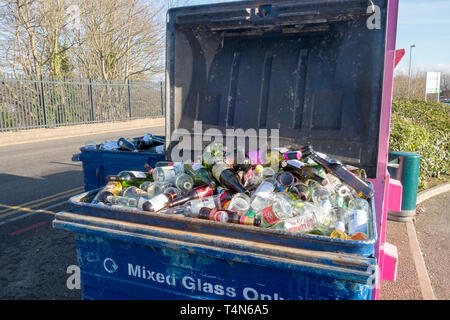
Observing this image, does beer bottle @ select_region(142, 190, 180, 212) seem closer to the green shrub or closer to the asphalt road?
the asphalt road

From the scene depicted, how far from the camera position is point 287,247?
5.82 feet

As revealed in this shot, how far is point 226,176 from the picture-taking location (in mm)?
2639

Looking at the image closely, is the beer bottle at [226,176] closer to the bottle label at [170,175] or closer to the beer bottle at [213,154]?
the beer bottle at [213,154]

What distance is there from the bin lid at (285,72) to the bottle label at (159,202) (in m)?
1.43

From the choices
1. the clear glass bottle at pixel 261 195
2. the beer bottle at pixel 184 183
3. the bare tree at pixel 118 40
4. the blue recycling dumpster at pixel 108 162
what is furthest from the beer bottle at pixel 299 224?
the bare tree at pixel 118 40

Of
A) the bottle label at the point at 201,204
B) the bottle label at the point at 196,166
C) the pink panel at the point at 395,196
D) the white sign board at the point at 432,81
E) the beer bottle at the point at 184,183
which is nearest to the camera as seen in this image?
the bottle label at the point at 201,204

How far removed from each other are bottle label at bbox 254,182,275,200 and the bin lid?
42.6 inches

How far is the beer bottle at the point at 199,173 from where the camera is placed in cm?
275

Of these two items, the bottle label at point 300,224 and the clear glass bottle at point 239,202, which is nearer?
the bottle label at point 300,224

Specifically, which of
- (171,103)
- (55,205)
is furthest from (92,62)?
(171,103)

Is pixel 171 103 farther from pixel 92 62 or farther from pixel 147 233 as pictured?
pixel 92 62

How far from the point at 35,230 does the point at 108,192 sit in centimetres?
319

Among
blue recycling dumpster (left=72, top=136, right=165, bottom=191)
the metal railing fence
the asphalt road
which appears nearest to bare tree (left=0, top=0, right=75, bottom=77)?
the metal railing fence
